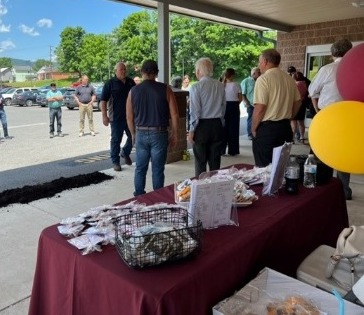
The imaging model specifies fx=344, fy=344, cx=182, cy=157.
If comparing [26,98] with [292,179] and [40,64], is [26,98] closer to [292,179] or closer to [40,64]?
[292,179]

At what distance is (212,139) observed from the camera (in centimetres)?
348

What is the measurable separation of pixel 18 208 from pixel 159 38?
2.90 metres

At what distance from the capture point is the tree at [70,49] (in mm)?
31225

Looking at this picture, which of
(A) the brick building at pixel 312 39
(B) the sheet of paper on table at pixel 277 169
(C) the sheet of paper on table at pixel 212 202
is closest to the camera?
(C) the sheet of paper on table at pixel 212 202

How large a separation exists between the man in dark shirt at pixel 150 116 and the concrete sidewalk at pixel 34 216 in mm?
737

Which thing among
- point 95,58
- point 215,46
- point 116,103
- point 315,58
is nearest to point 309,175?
point 116,103

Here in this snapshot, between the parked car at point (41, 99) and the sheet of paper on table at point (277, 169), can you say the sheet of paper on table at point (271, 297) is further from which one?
the parked car at point (41, 99)

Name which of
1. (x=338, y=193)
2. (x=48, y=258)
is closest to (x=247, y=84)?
(x=338, y=193)

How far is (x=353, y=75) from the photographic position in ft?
3.59

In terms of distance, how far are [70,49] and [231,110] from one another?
1248 inches

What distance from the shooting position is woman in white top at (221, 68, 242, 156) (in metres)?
5.38

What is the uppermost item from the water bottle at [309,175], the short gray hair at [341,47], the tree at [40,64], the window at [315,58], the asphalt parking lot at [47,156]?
the tree at [40,64]

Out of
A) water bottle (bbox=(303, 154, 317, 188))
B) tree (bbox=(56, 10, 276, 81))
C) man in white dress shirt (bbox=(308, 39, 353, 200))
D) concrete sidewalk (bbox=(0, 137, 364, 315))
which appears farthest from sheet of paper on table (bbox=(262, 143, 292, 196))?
tree (bbox=(56, 10, 276, 81))

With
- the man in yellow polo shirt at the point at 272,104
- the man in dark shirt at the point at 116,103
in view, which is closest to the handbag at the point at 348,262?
the man in yellow polo shirt at the point at 272,104
